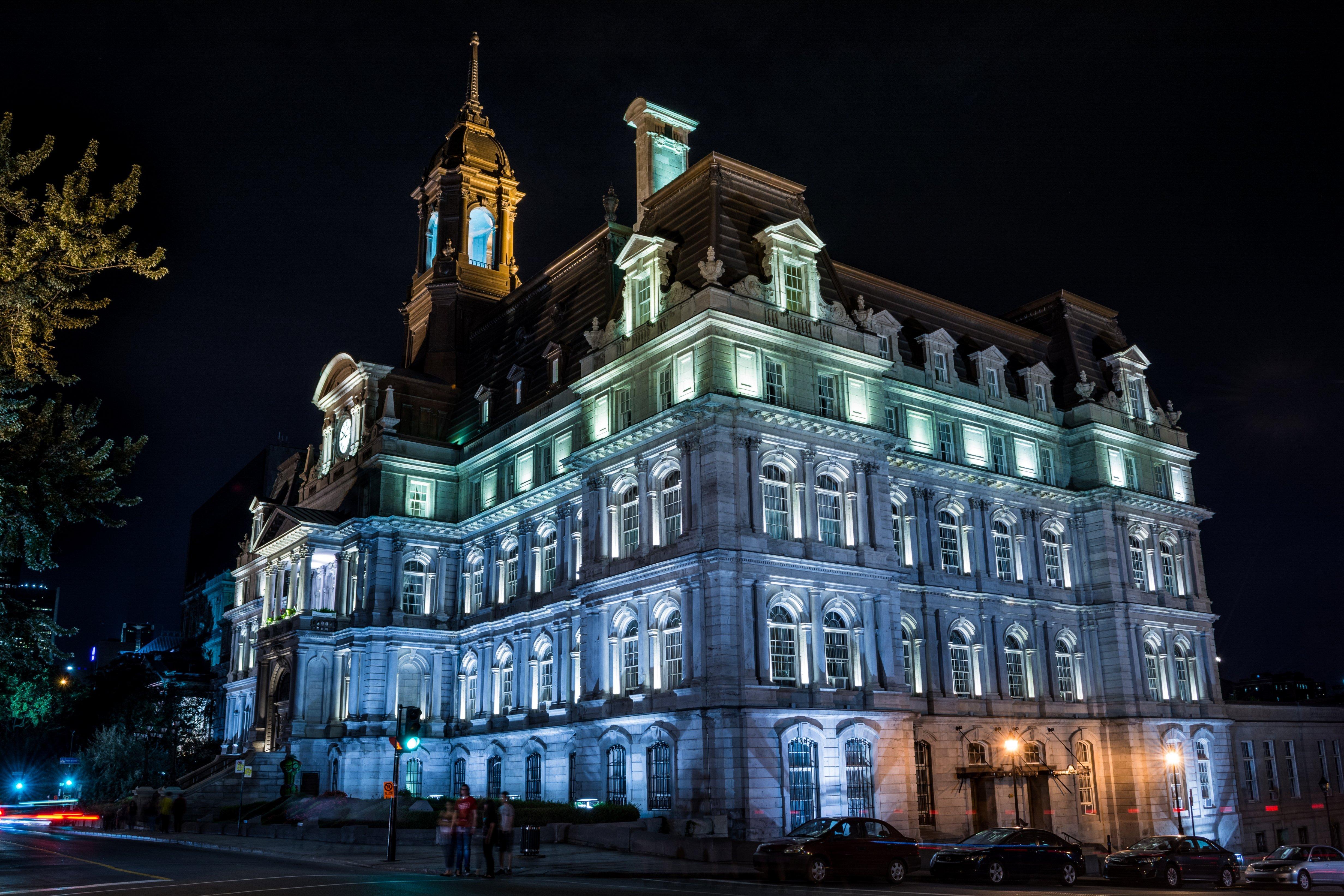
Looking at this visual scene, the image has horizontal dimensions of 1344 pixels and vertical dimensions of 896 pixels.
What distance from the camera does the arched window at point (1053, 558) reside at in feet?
179

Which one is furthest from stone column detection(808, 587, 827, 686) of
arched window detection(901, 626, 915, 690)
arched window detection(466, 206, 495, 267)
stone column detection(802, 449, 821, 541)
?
arched window detection(466, 206, 495, 267)

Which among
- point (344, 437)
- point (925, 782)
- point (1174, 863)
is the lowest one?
point (1174, 863)

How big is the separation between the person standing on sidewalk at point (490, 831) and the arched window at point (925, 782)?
21254 mm

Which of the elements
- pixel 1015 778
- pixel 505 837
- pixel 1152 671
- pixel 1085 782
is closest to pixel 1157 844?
pixel 1015 778

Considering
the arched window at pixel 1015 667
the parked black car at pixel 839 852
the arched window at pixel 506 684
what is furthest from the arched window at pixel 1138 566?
the arched window at pixel 506 684

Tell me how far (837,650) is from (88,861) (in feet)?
83.0

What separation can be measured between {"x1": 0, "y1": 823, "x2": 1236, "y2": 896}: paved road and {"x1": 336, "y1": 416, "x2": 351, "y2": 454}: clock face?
106 ft

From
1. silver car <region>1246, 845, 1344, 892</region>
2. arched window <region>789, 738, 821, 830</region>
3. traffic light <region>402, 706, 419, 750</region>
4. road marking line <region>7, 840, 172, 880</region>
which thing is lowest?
silver car <region>1246, 845, 1344, 892</region>

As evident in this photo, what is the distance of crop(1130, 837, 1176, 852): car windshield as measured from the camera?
104ft

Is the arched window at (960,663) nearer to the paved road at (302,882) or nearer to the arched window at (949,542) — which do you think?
the arched window at (949,542)

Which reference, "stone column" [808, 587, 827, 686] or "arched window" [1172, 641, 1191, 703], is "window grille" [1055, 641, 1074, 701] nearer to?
"arched window" [1172, 641, 1191, 703]

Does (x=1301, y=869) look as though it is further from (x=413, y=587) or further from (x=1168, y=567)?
(x=413, y=587)

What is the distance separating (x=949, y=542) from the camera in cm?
5097

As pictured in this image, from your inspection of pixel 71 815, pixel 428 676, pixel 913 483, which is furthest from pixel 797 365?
pixel 71 815
